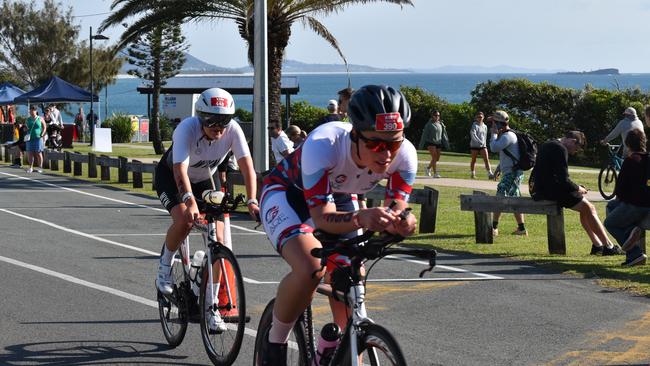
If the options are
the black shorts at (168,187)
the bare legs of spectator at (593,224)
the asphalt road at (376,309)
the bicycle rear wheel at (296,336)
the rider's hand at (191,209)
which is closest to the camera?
the bicycle rear wheel at (296,336)

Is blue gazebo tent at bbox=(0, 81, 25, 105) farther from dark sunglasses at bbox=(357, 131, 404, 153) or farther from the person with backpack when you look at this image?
dark sunglasses at bbox=(357, 131, 404, 153)

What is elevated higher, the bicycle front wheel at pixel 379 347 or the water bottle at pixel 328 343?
the bicycle front wheel at pixel 379 347

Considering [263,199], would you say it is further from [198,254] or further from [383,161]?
[198,254]

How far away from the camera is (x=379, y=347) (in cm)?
477

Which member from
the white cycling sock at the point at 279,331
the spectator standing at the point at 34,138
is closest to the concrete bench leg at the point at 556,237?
the white cycling sock at the point at 279,331

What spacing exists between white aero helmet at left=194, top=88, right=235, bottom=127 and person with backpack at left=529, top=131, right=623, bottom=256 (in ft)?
24.2

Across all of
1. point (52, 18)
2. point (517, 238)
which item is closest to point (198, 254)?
point (517, 238)

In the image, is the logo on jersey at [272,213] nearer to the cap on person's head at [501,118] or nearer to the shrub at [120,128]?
the cap on person's head at [501,118]

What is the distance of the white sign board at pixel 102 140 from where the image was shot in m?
42.4

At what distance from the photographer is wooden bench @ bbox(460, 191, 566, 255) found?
1399 centimetres

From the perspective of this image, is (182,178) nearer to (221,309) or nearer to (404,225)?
(221,309)

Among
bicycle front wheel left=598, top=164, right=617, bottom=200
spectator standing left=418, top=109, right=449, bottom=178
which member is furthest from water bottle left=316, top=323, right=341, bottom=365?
spectator standing left=418, top=109, right=449, bottom=178

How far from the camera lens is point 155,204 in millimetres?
21516

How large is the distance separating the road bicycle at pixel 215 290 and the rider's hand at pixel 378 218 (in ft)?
8.21
